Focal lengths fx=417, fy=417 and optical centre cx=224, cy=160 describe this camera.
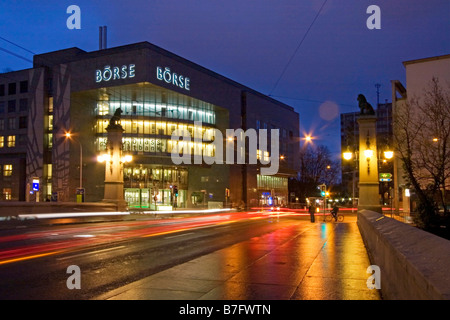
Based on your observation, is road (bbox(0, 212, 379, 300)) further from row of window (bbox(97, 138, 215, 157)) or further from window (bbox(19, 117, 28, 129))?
window (bbox(19, 117, 28, 129))

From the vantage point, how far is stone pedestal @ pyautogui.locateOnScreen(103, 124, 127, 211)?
34.5 m

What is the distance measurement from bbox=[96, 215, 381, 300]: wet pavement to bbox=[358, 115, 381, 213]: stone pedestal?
13.4m

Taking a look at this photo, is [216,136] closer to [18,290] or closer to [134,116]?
[134,116]

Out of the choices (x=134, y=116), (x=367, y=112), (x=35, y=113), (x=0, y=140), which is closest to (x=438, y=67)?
(x=367, y=112)

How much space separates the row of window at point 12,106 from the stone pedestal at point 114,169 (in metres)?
44.6

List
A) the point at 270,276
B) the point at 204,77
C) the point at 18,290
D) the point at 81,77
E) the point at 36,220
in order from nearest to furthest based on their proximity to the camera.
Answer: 1. the point at 18,290
2. the point at 270,276
3. the point at 36,220
4. the point at 81,77
5. the point at 204,77

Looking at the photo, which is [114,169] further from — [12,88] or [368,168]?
[12,88]

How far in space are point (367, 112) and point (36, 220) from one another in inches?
879

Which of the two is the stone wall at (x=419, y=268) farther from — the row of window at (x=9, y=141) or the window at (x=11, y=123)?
the window at (x=11, y=123)

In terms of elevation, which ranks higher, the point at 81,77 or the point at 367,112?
the point at 81,77

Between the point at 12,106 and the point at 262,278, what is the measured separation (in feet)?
248

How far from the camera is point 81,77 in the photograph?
206ft

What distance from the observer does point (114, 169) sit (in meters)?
34.5

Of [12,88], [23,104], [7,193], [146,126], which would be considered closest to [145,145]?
[146,126]
